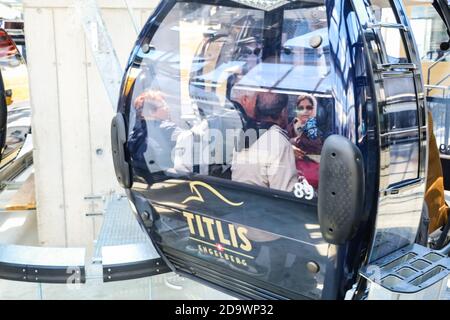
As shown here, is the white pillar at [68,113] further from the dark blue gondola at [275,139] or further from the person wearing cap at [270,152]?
the person wearing cap at [270,152]

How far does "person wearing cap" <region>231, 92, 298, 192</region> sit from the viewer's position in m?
1.73

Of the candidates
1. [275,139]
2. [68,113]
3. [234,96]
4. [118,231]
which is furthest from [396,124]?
[68,113]

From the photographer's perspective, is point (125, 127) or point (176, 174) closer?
point (176, 174)

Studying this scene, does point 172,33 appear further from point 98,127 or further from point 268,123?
point 98,127

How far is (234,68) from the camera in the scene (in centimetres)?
191

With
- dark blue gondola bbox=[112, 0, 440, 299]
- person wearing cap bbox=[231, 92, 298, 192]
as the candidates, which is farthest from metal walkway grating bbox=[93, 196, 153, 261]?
person wearing cap bbox=[231, 92, 298, 192]

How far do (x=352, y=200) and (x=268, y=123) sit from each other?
43cm

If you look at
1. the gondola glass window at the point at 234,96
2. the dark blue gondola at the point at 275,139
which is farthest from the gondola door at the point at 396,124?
the gondola glass window at the point at 234,96

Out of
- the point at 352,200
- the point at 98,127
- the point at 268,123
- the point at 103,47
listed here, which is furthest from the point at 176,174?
the point at 98,127

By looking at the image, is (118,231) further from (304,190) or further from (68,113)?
(68,113)

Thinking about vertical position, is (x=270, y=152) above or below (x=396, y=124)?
below

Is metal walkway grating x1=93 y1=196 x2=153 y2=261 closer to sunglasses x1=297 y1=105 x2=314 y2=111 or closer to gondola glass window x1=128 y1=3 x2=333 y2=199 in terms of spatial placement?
gondola glass window x1=128 y1=3 x2=333 y2=199

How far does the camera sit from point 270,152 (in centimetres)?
179

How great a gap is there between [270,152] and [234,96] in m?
0.26
